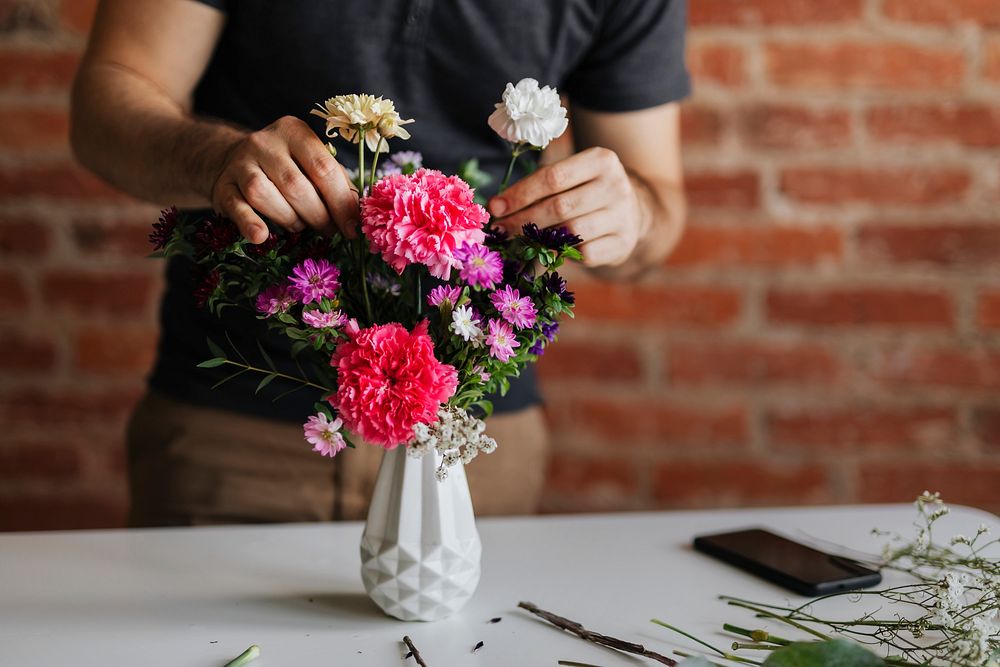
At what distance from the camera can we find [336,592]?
2.58ft

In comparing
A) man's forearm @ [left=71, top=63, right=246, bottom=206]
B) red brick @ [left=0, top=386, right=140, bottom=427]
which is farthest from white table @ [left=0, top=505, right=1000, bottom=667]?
red brick @ [left=0, top=386, right=140, bottom=427]

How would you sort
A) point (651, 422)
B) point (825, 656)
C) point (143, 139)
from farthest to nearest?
1. point (651, 422)
2. point (143, 139)
3. point (825, 656)

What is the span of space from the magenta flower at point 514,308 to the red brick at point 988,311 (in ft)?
3.49

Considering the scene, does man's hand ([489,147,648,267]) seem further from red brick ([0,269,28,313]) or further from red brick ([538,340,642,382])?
red brick ([0,269,28,313])

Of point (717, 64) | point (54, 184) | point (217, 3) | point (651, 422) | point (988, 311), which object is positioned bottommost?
point (651, 422)

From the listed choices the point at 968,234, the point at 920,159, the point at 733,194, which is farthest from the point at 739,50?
the point at 968,234

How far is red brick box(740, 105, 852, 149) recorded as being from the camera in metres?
1.43

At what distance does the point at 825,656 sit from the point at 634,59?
79cm

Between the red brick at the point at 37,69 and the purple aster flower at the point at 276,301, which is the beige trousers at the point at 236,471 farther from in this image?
the red brick at the point at 37,69

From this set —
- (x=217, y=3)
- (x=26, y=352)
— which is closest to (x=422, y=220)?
(x=217, y=3)

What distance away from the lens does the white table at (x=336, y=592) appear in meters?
0.68

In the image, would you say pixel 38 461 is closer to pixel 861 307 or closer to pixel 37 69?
pixel 37 69

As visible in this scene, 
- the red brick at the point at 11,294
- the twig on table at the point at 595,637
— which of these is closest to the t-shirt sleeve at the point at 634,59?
the twig on table at the point at 595,637

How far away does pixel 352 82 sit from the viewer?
103 cm
